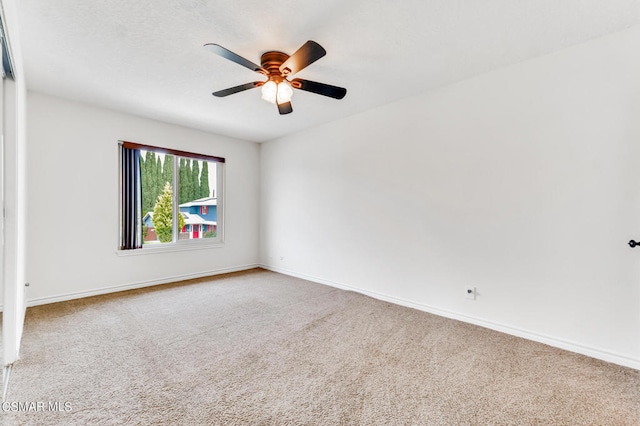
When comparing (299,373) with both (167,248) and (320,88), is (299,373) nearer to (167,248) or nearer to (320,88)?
(320,88)

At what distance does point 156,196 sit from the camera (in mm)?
4258

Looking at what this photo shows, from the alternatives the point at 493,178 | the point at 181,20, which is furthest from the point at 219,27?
the point at 493,178

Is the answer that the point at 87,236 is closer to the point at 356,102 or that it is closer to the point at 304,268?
the point at 304,268

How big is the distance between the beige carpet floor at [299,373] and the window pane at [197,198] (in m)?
1.83

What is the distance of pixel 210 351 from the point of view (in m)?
2.26

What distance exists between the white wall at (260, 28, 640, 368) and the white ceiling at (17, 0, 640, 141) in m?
0.34

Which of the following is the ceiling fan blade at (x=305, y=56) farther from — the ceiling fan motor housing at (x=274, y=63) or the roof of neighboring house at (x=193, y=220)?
the roof of neighboring house at (x=193, y=220)

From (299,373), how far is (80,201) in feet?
11.6

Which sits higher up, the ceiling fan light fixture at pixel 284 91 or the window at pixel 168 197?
the ceiling fan light fixture at pixel 284 91

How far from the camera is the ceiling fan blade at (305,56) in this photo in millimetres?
1784

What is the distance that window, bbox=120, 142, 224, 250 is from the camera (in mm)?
3910

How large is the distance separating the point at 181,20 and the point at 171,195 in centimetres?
299

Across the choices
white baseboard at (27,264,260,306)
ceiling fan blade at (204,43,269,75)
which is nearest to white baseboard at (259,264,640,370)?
white baseboard at (27,264,260,306)

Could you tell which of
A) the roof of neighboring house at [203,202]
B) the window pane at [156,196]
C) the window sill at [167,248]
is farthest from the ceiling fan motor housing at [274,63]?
the window sill at [167,248]
